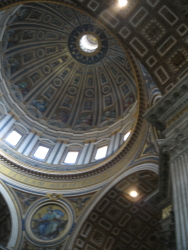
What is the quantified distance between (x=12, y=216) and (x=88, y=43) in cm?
1943

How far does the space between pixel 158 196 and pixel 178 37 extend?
671 centimetres

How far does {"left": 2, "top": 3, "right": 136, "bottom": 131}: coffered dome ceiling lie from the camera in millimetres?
23391

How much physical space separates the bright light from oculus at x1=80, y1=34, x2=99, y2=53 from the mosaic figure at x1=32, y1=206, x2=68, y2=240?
17.2 metres

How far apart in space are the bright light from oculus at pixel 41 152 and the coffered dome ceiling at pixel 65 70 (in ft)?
10.4

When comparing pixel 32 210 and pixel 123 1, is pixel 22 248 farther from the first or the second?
pixel 123 1

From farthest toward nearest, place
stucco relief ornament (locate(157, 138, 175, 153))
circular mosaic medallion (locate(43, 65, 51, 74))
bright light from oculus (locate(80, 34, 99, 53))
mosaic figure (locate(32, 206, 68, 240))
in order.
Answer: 1. bright light from oculus (locate(80, 34, 99, 53))
2. circular mosaic medallion (locate(43, 65, 51, 74))
3. mosaic figure (locate(32, 206, 68, 240))
4. stucco relief ornament (locate(157, 138, 175, 153))

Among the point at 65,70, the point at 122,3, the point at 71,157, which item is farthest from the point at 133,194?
the point at 65,70

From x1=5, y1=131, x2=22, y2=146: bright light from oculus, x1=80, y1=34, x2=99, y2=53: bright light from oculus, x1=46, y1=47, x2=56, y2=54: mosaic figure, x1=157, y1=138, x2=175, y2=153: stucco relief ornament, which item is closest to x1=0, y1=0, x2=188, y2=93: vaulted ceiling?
x1=157, y1=138, x2=175, y2=153: stucco relief ornament

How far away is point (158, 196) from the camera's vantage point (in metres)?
10.0

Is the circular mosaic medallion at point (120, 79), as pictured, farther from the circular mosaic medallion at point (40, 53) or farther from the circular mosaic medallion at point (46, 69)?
the circular mosaic medallion at point (40, 53)

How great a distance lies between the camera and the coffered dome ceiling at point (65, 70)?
23391mm

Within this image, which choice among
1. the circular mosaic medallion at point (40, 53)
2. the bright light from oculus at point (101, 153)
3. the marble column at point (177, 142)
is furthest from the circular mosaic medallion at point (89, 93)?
the marble column at point (177, 142)

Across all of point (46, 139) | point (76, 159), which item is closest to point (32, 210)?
point (76, 159)

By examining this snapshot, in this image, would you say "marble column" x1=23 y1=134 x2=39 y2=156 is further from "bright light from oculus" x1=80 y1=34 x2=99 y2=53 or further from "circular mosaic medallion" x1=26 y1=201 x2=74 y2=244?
"bright light from oculus" x1=80 y1=34 x2=99 y2=53
